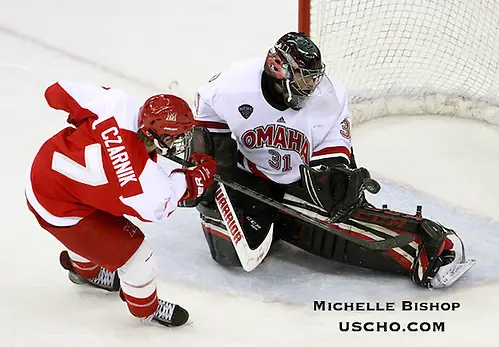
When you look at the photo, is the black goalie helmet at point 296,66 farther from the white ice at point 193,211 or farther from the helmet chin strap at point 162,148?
the white ice at point 193,211

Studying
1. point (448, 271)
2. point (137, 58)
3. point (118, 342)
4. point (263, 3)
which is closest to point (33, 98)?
point (137, 58)

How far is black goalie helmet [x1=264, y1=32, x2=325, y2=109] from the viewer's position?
2584mm

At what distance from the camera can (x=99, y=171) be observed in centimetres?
226

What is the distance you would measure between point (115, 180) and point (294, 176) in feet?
2.56

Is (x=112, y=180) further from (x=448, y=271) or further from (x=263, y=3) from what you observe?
(x=263, y=3)

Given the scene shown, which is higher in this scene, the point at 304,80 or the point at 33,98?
the point at 304,80

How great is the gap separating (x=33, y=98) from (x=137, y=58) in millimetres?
643

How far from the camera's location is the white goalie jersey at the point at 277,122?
2773 millimetres

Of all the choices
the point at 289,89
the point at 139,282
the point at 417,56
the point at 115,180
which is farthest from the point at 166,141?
the point at 417,56

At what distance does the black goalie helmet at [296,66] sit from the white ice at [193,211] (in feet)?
1.99

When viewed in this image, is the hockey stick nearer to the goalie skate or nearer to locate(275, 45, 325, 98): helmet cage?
locate(275, 45, 325, 98): helmet cage

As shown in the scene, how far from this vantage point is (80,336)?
8.09ft

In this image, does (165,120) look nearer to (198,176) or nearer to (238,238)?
(198,176)

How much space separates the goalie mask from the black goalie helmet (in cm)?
43
